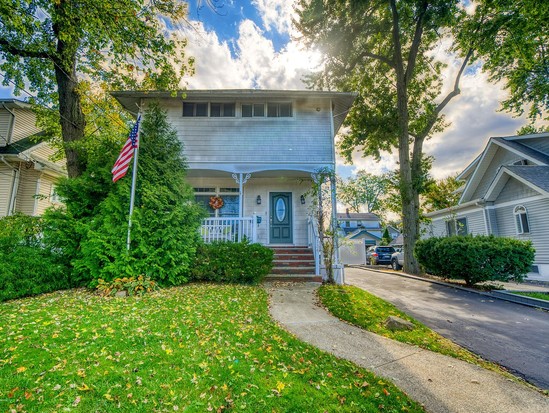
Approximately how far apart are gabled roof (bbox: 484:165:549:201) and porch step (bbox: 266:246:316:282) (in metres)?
10.0

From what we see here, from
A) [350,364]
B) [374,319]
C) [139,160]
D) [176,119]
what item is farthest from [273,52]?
[350,364]

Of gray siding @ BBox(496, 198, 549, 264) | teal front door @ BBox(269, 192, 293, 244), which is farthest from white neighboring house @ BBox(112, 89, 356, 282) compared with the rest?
gray siding @ BBox(496, 198, 549, 264)

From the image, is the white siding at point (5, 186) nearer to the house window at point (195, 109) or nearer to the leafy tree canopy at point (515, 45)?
the house window at point (195, 109)

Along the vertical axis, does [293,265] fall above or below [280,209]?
below

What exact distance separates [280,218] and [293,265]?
269 centimetres

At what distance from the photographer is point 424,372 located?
115 inches

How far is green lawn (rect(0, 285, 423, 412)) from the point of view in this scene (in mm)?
2113

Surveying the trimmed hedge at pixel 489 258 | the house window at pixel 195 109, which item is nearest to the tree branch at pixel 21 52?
the house window at pixel 195 109

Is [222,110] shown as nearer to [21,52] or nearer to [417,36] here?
[21,52]

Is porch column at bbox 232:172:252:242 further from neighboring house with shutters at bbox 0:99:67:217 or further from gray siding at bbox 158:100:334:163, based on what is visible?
neighboring house with shutters at bbox 0:99:67:217

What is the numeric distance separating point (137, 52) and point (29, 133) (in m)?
9.91

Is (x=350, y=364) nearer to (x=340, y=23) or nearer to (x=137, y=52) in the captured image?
(x=137, y=52)

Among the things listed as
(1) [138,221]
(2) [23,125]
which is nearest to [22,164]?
(2) [23,125]

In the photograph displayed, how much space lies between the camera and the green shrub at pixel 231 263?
281 inches
